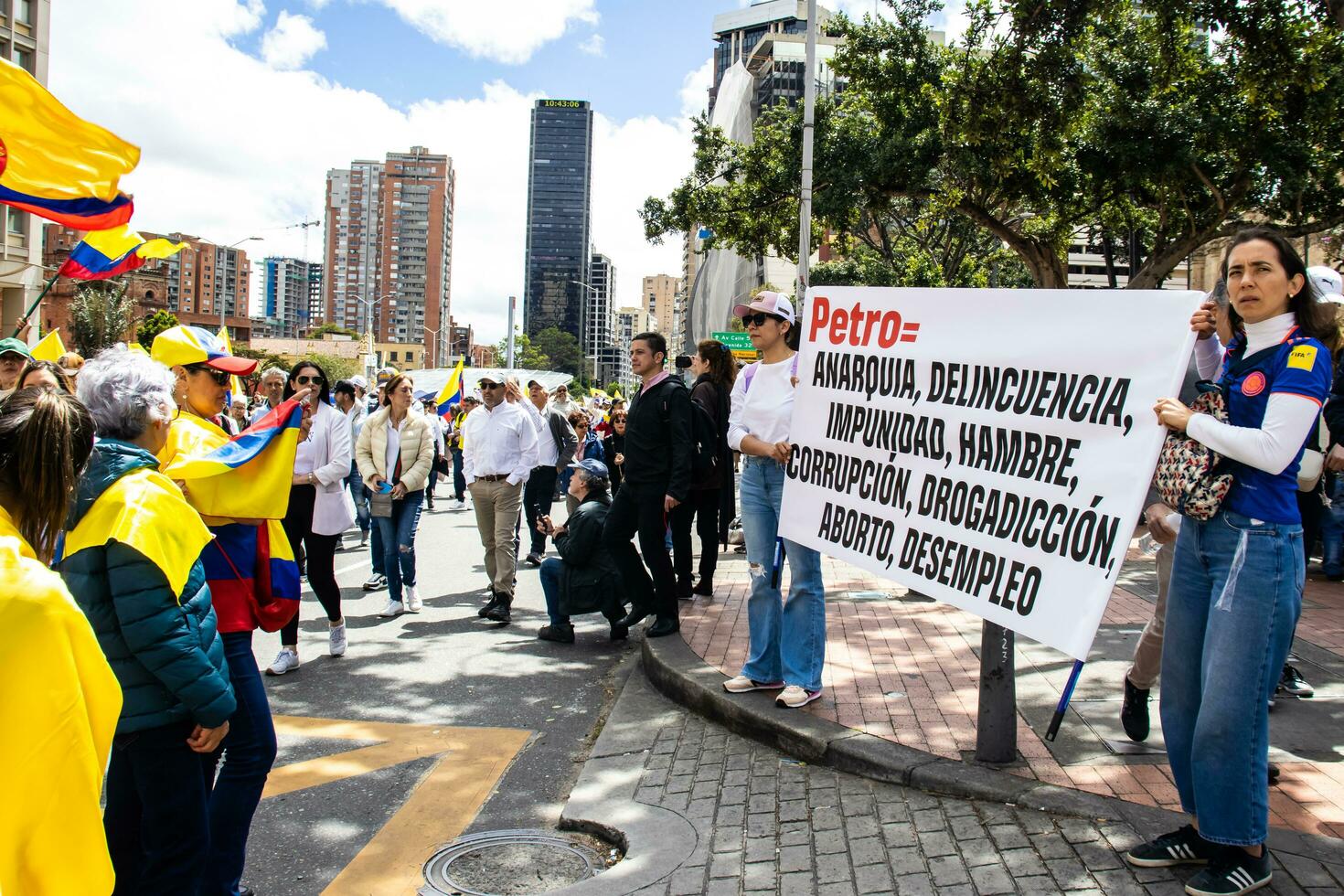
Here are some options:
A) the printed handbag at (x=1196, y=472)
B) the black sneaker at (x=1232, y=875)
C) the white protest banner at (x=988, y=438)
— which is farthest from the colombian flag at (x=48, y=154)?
the black sneaker at (x=1232, y=875)

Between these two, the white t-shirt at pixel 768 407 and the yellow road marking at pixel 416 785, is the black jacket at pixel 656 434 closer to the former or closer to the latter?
the white t-shirt at pixel 768 407

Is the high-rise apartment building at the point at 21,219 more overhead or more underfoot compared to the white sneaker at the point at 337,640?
more overhead

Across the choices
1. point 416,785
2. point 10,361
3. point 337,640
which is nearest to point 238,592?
point 416,785

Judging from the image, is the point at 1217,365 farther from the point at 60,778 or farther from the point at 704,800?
the point at 60,778

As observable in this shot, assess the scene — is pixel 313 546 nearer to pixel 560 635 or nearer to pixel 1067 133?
pixel 560 635

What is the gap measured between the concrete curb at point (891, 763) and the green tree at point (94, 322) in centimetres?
A: 6077

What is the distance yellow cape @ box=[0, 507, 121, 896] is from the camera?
5.38 ft

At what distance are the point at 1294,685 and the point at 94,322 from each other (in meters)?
65.1

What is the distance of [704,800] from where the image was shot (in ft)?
13.9

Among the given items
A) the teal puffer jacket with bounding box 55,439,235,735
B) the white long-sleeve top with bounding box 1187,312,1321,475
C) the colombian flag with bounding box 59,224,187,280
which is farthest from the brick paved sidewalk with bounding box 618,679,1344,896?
the colombian flag with bounding box 59,224,187,280

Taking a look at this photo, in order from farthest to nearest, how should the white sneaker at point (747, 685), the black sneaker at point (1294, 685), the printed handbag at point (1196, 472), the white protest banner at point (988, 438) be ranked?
1. the white sneaker at point (747, 685)
2. the black sneaker at point (1294, 685)
3. the white protest banner at point (988, 438)
4. the printed handbag at point (1196, 472)

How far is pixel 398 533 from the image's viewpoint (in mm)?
8180

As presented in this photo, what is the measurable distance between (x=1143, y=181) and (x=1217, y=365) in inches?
510

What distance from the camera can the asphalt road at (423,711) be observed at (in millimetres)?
4051
